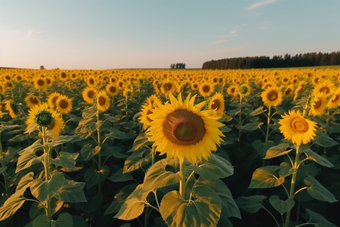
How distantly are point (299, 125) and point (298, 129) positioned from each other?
9 centimetres

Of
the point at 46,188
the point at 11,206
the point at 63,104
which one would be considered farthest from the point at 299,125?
the point at 63,104

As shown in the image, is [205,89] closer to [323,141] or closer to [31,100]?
[323,141]

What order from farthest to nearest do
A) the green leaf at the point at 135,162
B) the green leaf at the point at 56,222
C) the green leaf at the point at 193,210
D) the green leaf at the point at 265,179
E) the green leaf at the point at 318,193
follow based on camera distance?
the green leaf at the point at 135,162, the green leaf at the point at 265,179, the green leaf at the point at 318,193, the green leaf at the point at 56,222, the green leaf at the point at 193,210

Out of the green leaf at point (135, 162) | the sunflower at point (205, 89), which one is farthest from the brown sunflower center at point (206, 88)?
the green leaf at point (135, 162)

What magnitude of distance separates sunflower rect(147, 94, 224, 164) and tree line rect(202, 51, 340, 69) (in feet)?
241

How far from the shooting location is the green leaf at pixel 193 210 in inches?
64.1

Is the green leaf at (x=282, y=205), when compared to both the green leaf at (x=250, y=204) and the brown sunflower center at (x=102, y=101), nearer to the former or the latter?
the green leaf at (x=250, y=204)

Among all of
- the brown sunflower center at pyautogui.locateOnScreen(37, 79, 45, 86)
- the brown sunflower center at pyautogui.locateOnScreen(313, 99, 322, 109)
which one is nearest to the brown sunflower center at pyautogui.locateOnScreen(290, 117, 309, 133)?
the brown sunflower center at pyautogui.locateOnScreen(313, 99, 322, 109)

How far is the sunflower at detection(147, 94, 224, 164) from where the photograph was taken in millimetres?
1857

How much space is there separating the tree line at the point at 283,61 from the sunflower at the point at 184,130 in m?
73.4

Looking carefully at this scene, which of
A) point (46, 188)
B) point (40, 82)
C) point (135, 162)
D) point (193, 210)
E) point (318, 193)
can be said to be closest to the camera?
point (193, 210)

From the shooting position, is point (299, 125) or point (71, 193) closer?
point (71, 193)

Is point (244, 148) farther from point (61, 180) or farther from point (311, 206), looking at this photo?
point (61, 180)

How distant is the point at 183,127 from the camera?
1.86 m
